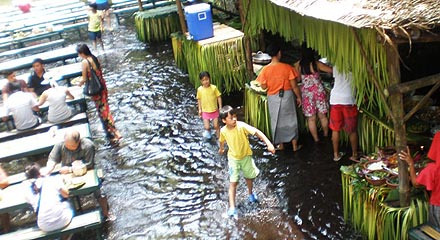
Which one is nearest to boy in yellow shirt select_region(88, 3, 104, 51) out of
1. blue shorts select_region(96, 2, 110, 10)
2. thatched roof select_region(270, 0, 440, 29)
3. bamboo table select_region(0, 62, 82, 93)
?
bamboo table select_region(0, 62, 82, 93)

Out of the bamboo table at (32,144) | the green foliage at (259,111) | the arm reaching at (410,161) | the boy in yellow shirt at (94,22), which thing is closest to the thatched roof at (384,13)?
the arm reaching at (410,161)

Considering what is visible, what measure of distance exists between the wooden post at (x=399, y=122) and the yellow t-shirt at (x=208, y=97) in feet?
12.9

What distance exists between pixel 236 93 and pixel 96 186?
5108mm

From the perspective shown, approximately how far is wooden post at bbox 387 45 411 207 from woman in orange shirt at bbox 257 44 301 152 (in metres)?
2.75

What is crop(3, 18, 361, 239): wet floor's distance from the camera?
21.0ft

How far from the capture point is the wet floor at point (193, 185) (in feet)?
21.0

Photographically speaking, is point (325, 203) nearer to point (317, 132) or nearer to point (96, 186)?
point (317, 132)

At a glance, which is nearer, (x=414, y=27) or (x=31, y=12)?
(x=414, y=27)

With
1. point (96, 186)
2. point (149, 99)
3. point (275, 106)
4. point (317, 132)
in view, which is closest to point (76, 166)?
point (96, 186)

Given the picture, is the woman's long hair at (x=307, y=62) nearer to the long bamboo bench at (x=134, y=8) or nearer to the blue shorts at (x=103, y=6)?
the long bamboo bench at (x=134, y=8)

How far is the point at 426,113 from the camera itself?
21.7ft

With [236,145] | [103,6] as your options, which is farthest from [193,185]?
[103,6]

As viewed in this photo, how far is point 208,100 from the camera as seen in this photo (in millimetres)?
8422

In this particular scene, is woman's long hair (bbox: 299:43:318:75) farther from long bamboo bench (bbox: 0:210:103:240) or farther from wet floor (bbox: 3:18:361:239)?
long bamboo bench (bbox: 0:210:103:240)
